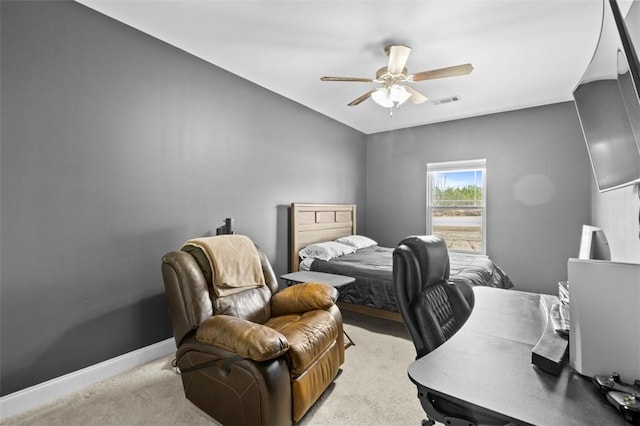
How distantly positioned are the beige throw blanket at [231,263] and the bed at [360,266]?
1185 millimetres

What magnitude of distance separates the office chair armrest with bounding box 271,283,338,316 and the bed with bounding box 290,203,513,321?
908mm

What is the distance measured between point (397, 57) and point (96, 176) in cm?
265

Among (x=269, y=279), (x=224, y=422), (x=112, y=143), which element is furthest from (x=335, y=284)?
(x=112, y=143)

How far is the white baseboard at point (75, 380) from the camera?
1810 mm

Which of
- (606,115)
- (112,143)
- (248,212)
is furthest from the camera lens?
(248,212)

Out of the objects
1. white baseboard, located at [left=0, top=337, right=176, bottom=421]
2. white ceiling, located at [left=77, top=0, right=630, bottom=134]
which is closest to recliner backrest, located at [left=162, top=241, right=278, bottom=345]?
white baseboard, located at [left=0, top=337, right=176, bottom=421]

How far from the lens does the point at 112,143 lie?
2291 mm

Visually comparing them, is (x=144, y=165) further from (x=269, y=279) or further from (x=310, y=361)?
(x=310, y=361)

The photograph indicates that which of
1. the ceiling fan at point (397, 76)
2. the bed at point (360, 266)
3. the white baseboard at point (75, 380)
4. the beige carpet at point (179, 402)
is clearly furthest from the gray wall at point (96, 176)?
the ceiling fan at point (397, 76)

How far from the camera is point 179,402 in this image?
1919 mm

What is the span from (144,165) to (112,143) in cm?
28

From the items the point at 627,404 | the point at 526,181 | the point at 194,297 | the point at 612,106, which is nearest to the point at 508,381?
the point at 627,404

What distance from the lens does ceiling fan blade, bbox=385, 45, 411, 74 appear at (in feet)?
8.13

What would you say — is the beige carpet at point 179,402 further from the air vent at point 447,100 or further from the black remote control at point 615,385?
the air vent at point 447,100
